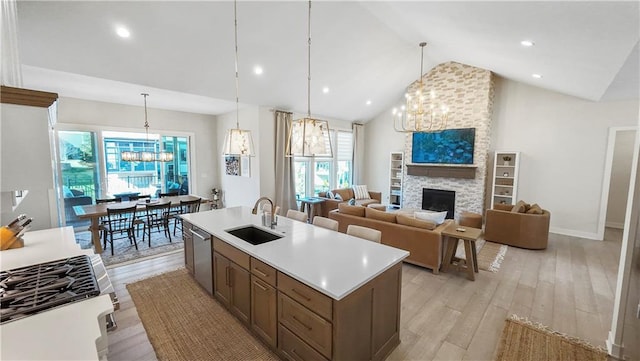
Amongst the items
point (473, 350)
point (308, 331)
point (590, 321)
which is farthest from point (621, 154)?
point (308, 331)

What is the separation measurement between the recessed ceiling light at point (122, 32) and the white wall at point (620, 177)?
9.87m

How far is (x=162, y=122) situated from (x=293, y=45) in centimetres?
446

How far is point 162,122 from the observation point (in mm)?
6812

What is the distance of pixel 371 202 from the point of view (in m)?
7.72

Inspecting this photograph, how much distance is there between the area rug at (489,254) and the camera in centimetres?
417

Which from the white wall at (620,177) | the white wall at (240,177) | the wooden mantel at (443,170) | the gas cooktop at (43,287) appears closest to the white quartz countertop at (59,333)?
the gas cooktop at (43,287)

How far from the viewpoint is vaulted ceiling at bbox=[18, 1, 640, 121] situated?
291 centimetres

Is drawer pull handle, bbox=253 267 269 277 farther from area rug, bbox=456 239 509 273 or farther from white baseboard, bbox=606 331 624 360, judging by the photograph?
area rug, bbox=456 239 509 273

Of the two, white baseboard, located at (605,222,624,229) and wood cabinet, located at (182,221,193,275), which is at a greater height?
wood cabinet, located at (182,221,193,275)

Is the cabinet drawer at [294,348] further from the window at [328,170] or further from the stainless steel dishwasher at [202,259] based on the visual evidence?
the window at [328,170]

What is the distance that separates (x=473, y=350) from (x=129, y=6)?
521 centimetres

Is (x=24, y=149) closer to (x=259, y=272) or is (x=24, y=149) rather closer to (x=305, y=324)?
(x=259, y=272)

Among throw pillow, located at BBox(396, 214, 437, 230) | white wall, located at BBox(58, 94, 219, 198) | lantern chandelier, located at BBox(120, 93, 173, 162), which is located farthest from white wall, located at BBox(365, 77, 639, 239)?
lantern chandelier, located at BBox(120, 93, 173, 162)

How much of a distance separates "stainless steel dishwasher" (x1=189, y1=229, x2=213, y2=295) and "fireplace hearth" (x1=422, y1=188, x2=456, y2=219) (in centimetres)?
613
